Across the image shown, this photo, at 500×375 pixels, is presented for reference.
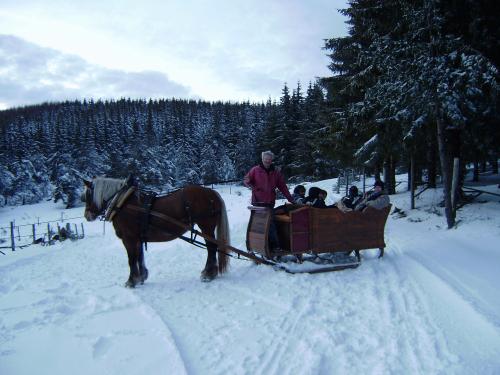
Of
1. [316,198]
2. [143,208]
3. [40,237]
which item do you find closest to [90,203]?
[143,208]

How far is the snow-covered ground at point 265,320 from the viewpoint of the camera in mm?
3365

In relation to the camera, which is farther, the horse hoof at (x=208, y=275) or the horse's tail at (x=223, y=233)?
the horse's tail at (x=223, y=233)

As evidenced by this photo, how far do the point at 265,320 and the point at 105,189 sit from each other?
4021 millimetres

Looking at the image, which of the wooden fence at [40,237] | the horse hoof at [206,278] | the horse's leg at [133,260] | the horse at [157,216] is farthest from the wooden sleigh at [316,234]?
the wooden fence at [40,237]

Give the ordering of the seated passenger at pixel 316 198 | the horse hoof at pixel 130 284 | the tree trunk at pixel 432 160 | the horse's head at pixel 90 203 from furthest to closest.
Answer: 1. the tree trunk at pixel 432 160
2. the seated passenger at pixel 316 198
3. the horse's head at pixel 90 203
4. the horse hoof at pixel 130 284

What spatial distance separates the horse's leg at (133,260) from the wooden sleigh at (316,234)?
2.15 m

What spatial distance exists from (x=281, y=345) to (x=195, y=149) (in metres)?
71.5

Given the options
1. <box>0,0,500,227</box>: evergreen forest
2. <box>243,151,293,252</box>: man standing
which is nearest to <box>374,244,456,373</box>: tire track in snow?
<box>243,151,293,252</box>: man standing

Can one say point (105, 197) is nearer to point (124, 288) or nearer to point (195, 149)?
point (124, 288)

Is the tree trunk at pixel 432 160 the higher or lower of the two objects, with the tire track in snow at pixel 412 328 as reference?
higher

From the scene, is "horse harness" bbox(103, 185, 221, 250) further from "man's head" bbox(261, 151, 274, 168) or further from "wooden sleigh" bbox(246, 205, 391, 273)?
"man's head" bbox(261, 151, 274, 168)

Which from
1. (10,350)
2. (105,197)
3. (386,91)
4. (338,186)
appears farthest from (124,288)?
(338,186)

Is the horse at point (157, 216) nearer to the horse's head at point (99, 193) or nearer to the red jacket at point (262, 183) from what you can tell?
the horse's head at point (99, 193)

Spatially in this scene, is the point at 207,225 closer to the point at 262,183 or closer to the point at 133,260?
the point at 262,183
